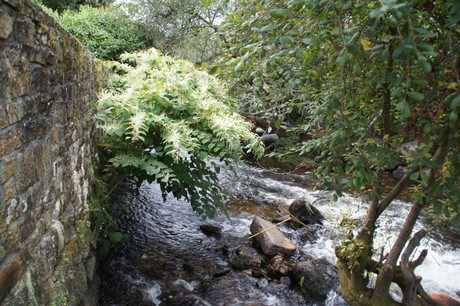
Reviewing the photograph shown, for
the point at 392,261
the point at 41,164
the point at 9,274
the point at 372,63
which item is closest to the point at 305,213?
the point at 392,261

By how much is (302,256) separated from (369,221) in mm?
1653

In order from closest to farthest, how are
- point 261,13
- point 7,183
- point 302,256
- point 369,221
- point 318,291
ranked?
point 7,183 → point 261,13 → point 369,221 → point 318,291 → point 302,256

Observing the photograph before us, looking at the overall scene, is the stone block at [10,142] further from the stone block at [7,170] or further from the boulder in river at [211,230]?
the boulder in river at [211,230]

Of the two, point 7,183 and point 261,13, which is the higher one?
point 261,13

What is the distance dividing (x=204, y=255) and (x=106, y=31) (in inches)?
306

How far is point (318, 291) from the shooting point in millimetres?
3723

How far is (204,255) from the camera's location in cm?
432

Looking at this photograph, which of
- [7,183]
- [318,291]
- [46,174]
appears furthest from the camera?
[318,291]

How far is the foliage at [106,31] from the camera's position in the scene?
8812 mm

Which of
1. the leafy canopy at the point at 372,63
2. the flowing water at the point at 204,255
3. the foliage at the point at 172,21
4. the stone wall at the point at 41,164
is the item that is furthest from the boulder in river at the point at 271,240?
the foliage at the point at 172,21

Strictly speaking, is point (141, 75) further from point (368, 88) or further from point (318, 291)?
point (318, 291)

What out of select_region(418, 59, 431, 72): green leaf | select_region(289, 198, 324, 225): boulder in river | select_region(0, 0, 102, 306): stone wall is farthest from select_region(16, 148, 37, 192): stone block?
select_region(289, 198, 324, 225): boulder in river

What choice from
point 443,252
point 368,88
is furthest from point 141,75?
point 443,252

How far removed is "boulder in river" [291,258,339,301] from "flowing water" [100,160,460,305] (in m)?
0.09
